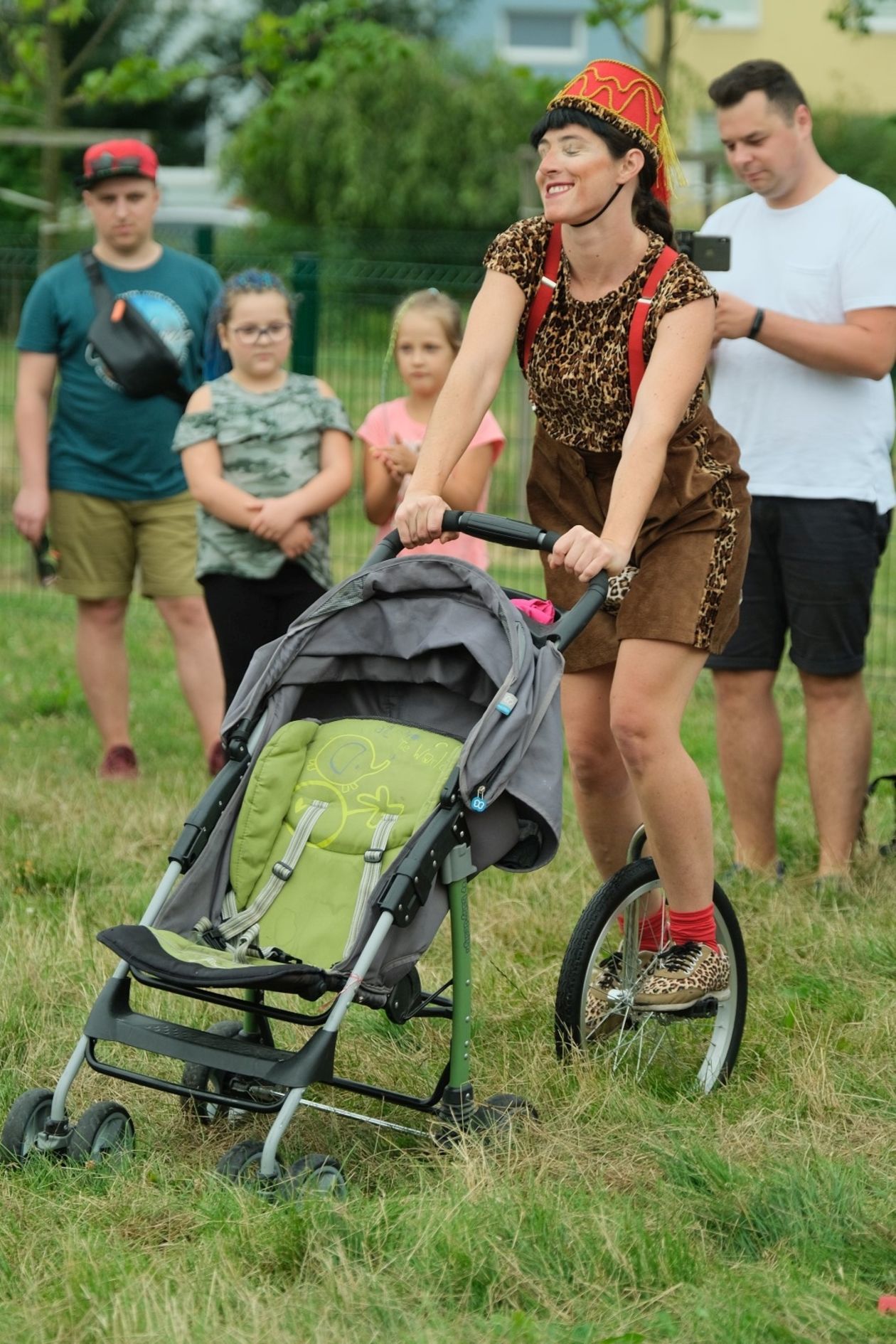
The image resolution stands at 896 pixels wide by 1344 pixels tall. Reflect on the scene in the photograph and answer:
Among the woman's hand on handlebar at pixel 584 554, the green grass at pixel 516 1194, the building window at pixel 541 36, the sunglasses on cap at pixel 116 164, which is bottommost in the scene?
the green grass at pixel 516 1194

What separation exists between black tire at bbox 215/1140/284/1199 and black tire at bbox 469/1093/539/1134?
448mm

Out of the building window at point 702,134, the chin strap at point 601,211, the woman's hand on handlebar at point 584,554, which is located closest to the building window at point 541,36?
the building window at point 702,134

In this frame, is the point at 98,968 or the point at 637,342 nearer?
the point at 637,342

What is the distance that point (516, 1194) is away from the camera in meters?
3.32

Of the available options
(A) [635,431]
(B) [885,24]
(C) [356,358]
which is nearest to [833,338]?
(A) [635,431]

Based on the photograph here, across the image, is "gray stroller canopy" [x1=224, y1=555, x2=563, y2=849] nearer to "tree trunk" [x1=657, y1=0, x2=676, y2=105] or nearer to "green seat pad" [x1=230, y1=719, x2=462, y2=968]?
"green seat pad" [x1=230, y1=719, x2=462, y2=968]

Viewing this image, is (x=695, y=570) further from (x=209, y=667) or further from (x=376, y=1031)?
(x=209, y=667)

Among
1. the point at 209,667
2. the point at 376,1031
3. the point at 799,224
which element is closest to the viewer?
the point at 376,1031

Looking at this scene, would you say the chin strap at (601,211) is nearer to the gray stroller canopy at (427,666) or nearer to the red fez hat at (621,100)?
the red fez hat at (621,100)

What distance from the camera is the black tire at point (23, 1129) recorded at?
3.55m

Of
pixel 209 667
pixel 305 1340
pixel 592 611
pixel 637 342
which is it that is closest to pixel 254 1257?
pixel 305 1340

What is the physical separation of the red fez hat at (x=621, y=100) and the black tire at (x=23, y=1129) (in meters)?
2.39

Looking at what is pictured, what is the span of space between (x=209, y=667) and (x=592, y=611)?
3.65 m

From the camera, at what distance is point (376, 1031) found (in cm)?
440
